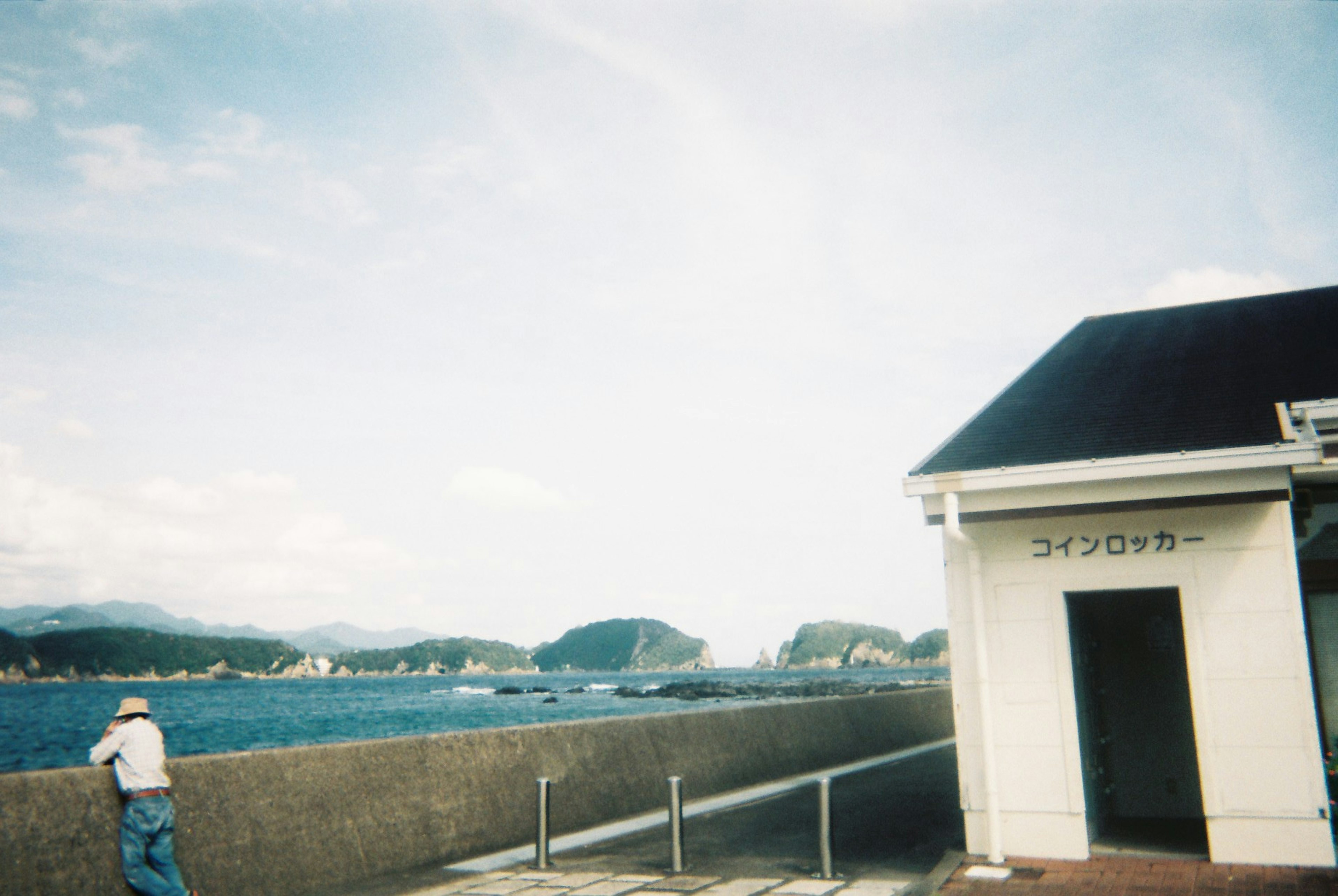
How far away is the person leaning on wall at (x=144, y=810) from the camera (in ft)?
20.9

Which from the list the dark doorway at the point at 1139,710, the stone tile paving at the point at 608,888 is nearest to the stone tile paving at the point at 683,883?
the stone tile paving at the point at 608,888

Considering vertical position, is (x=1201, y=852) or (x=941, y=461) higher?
(x=941, y=461)

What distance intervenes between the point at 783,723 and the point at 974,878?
7.53 meters

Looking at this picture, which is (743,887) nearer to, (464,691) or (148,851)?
(148,851)

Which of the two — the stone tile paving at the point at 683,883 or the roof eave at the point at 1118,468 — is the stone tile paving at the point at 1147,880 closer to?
the stone tile paving at the point at 683,883

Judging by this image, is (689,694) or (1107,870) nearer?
(1107,870)

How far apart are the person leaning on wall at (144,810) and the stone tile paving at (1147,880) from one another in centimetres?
542

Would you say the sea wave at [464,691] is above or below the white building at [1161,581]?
below

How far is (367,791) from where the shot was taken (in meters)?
8.34

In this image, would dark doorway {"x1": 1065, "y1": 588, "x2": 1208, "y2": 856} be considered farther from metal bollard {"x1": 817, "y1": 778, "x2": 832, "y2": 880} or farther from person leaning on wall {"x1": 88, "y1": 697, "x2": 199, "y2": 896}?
person leaning on wall {"x1": 88, "y1": 697, "x2": 199, "y2": 896}

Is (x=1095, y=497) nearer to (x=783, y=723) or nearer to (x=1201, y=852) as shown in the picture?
(x=1201, y=852)

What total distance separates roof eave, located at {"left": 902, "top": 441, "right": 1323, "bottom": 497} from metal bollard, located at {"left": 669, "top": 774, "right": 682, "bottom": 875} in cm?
331

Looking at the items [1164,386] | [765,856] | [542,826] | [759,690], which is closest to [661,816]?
[765,856]

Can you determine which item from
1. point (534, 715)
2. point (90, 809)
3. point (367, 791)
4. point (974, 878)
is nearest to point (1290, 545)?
point (974, 878)
